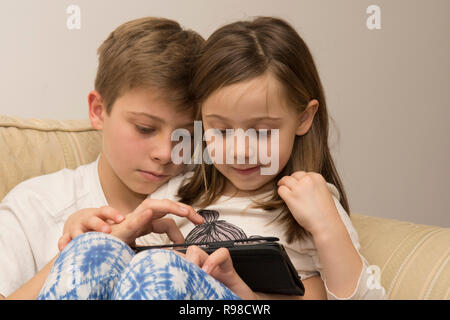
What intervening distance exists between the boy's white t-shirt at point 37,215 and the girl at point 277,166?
9.6 inches

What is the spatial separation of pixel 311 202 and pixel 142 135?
0.39 meters

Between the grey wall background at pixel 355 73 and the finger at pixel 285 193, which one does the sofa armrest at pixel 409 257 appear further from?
the grey wall background at pixel 355 73

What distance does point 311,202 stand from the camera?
3.24 feet

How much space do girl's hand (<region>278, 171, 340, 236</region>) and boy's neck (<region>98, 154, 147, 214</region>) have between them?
0.41 m

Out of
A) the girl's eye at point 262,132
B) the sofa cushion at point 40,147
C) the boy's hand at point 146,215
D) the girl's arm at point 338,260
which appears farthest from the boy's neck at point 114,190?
the girl's arm at point 338,260

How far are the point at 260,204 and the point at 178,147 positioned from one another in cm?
21

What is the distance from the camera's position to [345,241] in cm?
95

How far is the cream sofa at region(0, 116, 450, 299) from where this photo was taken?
3.41 ft

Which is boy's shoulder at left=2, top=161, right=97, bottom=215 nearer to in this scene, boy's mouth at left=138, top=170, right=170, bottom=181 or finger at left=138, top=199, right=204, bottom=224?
boy's mouth at left=138, top=170, right=170, bottom=181

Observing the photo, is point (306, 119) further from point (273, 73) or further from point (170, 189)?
point (170, 189)

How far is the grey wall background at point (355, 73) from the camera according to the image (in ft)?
5.41
